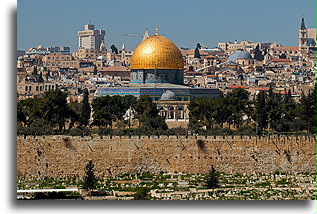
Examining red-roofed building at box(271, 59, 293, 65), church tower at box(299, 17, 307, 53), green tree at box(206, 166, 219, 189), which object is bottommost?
green tree at box(206, 166, 219, 189)

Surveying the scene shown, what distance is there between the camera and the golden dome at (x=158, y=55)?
54719mm

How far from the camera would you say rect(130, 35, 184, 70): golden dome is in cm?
5472

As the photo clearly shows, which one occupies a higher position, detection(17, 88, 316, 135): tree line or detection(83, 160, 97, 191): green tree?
detection(17, 88, 316, 135): tree line

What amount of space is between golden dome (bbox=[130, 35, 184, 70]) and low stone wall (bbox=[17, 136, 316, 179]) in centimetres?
2458

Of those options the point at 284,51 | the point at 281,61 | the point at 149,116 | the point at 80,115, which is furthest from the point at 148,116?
the point at 284,51

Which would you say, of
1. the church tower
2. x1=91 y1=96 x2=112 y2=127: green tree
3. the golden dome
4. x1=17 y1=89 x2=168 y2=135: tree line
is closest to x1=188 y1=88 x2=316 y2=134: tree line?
x1=17 y1=89 x2=168 y2=135: tree line

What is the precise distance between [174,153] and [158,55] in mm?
24868

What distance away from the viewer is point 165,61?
54781mm

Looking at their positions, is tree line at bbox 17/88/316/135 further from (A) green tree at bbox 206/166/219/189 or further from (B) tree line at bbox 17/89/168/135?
(A) green tree at bbox 206/166/219/189

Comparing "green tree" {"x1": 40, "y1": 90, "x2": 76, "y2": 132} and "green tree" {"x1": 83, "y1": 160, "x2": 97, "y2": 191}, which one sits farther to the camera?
"green tree" {"x1": 40, "y1": 90, "x2": 76, "y2": 132}

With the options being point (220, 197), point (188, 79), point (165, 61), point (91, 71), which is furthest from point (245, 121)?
point (91, 71)

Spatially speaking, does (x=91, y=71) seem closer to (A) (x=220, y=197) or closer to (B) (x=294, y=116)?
(B) (x=294, y=116)

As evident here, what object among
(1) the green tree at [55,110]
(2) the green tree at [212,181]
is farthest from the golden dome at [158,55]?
(2) the green tree at [212,181]

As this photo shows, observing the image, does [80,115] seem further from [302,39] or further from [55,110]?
[302,39]
